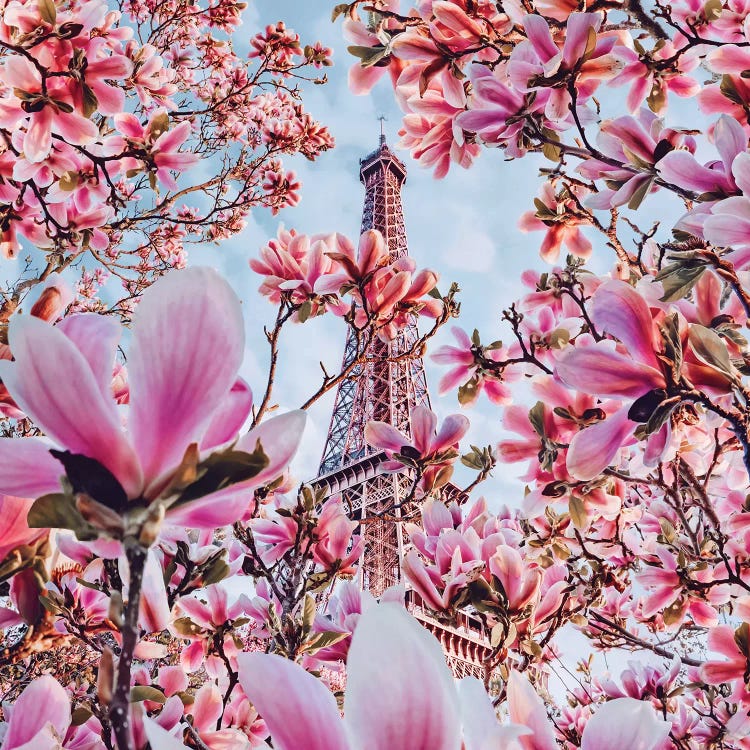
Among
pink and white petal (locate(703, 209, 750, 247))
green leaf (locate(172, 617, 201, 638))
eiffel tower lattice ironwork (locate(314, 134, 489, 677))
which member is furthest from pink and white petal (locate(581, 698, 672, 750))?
eiffel tower lattice ironwork (locate(314, 134, 489, 677))

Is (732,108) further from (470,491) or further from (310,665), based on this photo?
(310,665)

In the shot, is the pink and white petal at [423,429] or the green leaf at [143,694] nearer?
the green leaf at [143,694]

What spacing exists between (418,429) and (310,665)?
0.81 metres

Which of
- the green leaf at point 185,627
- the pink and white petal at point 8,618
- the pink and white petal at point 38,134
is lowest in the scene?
the green leaf at point 185,627

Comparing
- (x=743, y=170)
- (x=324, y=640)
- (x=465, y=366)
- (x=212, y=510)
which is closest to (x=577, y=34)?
(x=743, y=170)

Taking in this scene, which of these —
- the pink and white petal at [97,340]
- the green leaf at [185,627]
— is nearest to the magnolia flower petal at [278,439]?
the pink and white petal at [97,340]

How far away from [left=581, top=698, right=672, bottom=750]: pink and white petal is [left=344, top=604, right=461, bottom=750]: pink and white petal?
0.59 ft

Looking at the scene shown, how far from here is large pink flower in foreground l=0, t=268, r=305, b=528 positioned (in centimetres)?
38

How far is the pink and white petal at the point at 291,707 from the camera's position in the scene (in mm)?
334

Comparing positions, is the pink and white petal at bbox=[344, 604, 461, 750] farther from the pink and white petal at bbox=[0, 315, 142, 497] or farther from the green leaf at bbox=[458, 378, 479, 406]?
the green leaf at bbox=[458, 378, 479, 406]

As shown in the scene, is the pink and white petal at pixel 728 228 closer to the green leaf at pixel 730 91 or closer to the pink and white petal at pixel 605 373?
the pink and white petal at pixel 605 373

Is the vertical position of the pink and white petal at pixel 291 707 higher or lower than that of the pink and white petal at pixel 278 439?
lower

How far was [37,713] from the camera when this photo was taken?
1.93ft

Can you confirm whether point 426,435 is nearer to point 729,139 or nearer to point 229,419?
point 729,139
